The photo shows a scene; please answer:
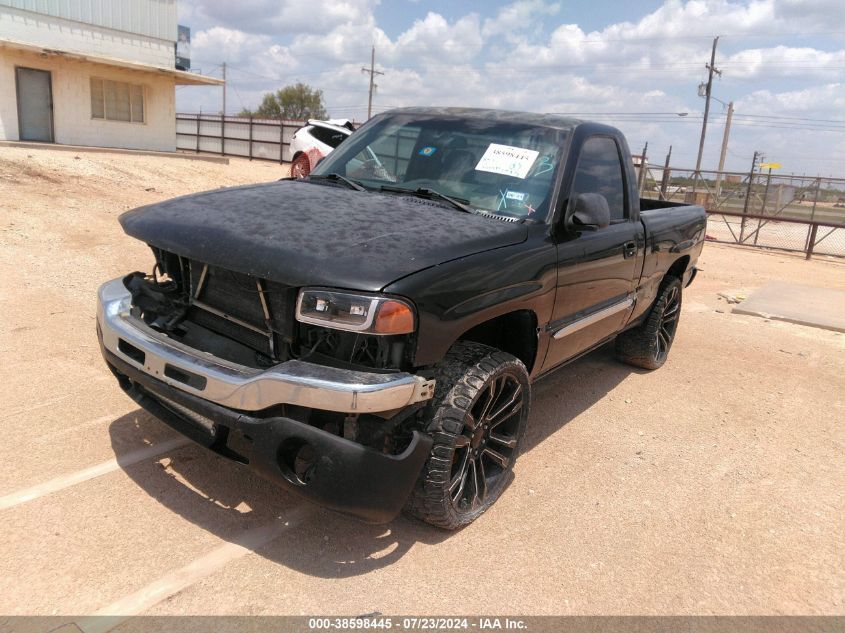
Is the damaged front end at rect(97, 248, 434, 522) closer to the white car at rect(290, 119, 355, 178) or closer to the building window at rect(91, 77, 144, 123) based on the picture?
the white car at rect(290, 119, 355, 178)

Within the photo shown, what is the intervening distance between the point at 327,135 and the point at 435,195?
11.0 metres

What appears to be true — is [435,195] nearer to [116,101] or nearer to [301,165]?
[301,165]

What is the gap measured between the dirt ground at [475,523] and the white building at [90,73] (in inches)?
639

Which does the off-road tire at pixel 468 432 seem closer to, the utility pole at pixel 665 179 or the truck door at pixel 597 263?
the truck door at pixel 597 263

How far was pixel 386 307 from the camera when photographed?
2402 millimetres

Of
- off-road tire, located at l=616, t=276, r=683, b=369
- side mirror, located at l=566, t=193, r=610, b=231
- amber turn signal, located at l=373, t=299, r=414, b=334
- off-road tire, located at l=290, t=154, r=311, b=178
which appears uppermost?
side mirror, located at l=566, t=193, r=610, b=231

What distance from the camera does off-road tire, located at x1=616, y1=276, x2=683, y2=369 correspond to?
5.42 m

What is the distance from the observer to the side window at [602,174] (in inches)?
151

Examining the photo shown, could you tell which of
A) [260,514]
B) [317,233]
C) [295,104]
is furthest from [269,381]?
[295,104]

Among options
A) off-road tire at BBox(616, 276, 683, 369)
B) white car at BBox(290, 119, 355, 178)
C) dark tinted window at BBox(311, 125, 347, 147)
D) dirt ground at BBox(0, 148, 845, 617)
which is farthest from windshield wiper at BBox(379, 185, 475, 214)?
dark tinted window at BBox(311, 125, 347, 147)

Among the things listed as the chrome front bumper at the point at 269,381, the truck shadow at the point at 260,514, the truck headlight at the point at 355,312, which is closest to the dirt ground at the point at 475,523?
the truck shadow at the point at 260,514

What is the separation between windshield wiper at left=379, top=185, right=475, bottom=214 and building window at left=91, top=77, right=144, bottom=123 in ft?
65.1

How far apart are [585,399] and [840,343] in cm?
374

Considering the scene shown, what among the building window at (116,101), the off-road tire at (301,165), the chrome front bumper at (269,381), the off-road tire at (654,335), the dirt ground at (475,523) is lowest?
the dirt ground at (475,523)
